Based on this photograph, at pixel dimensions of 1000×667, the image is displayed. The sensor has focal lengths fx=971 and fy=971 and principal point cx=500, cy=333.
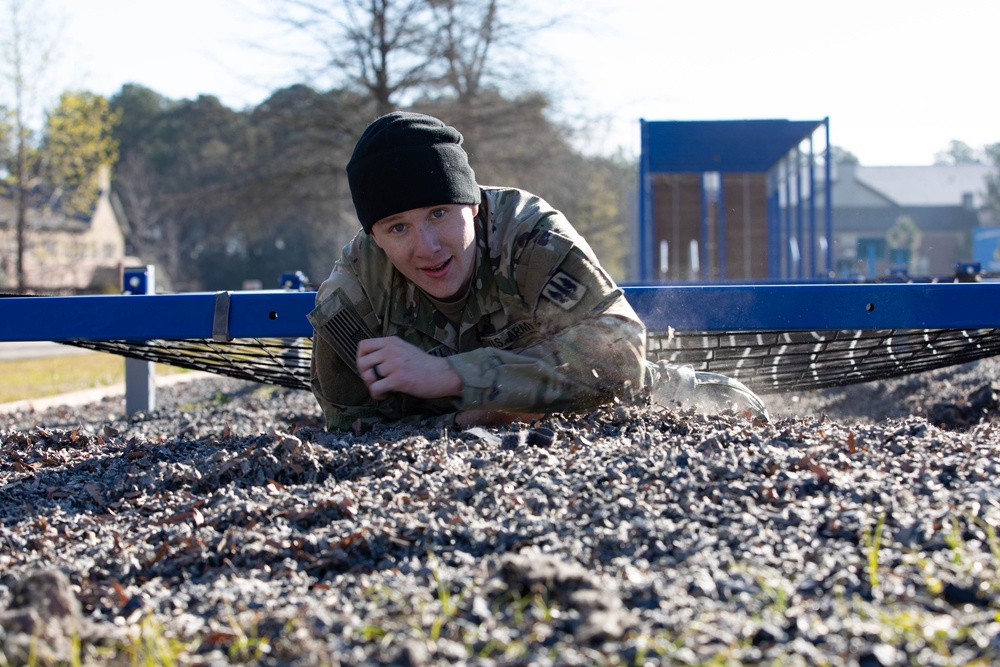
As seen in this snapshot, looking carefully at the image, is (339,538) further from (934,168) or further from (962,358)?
(934,168)

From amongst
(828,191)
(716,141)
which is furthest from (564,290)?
(716,141)

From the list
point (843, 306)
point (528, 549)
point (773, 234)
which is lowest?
point (528, 549)

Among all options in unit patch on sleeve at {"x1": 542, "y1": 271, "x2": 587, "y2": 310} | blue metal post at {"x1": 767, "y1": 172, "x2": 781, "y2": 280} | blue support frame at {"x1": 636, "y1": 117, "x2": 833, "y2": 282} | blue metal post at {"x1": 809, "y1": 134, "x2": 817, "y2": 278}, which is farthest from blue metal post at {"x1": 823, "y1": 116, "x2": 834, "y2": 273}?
unit patch on sleeve at {"x1": 542, "y1": 271, "x2": 587, "y2": 310}

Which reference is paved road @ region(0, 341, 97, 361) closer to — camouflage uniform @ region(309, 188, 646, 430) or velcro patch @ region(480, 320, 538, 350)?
camouflage uniform @ region(309, 188, 646, 430)

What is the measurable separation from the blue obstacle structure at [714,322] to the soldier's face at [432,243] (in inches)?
26.5

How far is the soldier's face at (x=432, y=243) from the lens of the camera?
3078mm

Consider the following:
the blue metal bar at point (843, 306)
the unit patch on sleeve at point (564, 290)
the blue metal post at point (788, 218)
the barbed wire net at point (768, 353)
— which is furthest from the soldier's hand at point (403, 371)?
the blue metal post at point (788, 218)

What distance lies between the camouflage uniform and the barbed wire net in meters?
0.75

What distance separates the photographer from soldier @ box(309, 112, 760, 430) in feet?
9.52

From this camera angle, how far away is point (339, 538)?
6.33ft

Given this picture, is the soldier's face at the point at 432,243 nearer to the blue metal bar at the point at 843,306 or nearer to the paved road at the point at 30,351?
the blue metal bar at the point at 843,306

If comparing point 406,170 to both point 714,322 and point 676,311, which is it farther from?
point 714,322

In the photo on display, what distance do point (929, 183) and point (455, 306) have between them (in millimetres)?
75057

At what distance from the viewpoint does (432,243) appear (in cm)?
307
